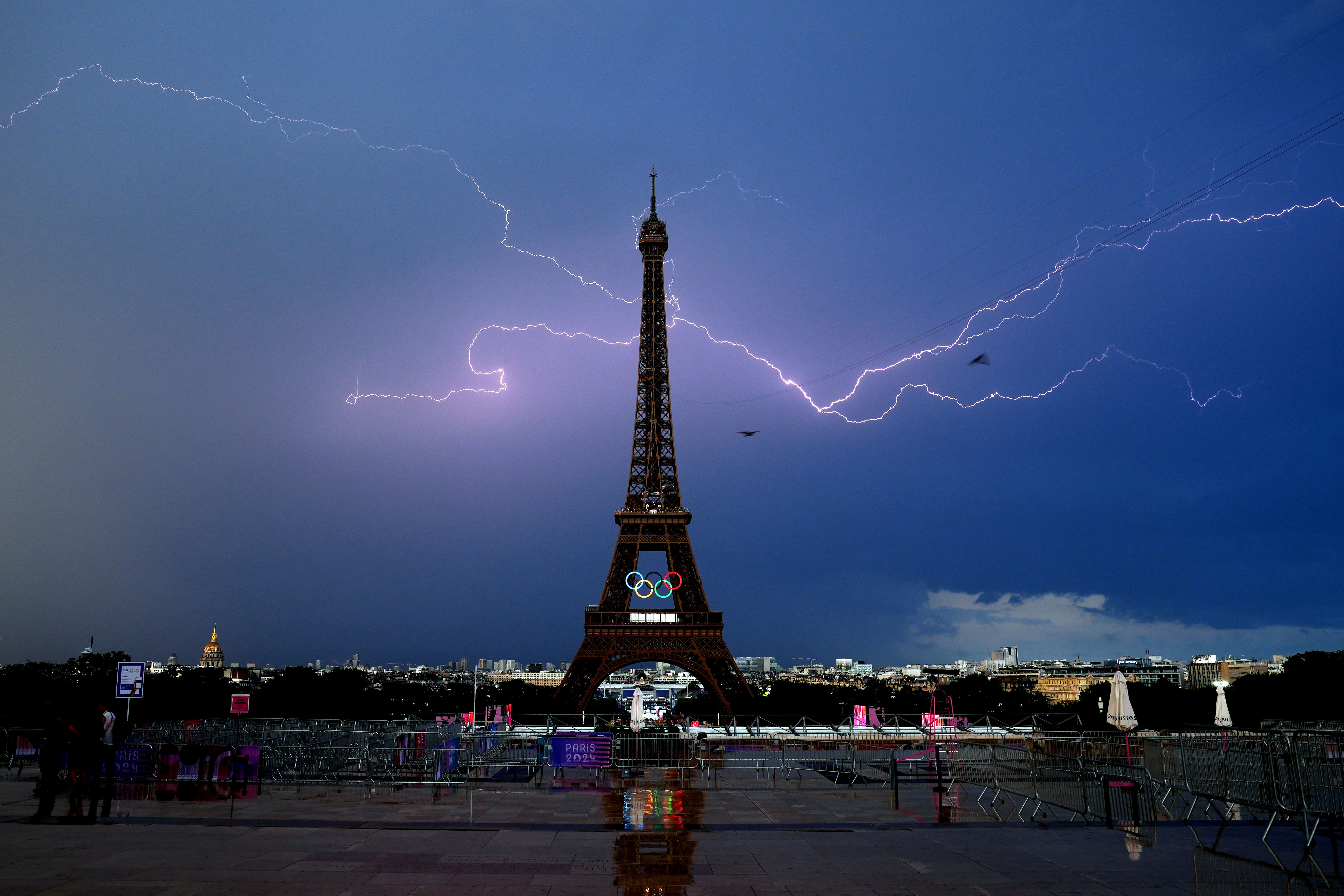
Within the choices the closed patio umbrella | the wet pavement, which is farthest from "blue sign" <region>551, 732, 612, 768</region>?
the closed patio umbrella

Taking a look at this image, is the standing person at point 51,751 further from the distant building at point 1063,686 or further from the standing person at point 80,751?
the distant building at point 1063,686

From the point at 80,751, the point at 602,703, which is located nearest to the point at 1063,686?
the point at 602,703

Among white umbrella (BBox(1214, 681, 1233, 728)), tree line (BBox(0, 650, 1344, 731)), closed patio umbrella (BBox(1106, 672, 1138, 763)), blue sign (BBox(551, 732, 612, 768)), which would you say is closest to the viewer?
blue sign (BBox(551, 732, 612, 768))

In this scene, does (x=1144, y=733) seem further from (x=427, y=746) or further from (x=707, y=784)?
(x=427, y=746)

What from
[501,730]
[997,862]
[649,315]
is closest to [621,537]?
[649,315]

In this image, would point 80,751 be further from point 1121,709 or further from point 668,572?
point 668,572

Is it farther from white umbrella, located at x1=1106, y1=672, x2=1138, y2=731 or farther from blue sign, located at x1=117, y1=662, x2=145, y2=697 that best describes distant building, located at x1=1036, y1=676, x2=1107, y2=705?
blue sign, located at x1=117, y1=662, x2=145, y2=697
